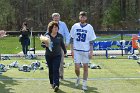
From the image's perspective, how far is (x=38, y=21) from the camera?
203 ft

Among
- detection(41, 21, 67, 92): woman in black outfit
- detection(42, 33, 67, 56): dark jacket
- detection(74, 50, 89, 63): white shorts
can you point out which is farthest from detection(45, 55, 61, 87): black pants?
detection(74, 50, 89, 63): white shorts

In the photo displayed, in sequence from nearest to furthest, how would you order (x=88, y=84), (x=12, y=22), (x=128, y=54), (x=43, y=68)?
(x=88, y=84), (x=43, y=68), (x=128, y=54), (x=12, y=22)

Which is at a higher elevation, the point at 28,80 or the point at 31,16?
the point at 31,16

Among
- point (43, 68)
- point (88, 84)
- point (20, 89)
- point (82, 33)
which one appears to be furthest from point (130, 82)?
point (43, 68)

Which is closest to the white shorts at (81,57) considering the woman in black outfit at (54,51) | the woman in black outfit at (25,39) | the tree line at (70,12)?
the woman in black outfit at (54,51)

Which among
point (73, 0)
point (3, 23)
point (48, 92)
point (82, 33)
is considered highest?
point (73, 0)

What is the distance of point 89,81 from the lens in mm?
12328

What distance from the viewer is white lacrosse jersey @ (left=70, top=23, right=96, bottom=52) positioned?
34.6ft

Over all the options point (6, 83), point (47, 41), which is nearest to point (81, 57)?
point (47, 41)

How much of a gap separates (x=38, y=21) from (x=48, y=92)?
170 feet

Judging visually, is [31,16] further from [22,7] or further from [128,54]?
[128,54]

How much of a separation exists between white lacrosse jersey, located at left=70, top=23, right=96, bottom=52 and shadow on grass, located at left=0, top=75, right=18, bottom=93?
213cm

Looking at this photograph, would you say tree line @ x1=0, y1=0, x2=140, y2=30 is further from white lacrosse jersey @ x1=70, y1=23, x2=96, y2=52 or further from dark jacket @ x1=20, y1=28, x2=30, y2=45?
white lacrosse jersey @ x1=70, y1=23, x2=96, y2=52

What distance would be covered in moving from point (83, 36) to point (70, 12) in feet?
169
